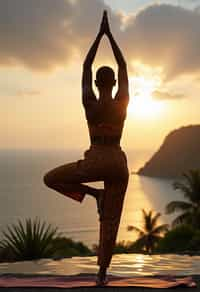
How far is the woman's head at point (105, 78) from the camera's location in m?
6.72

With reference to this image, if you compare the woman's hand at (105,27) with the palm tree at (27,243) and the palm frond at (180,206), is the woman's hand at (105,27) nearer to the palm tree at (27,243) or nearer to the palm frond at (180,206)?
the palm tree at (27,243)

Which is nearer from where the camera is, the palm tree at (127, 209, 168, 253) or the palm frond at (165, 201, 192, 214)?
the palm frond at (165, 201, 192, 214)

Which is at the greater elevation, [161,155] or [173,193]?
[161,155]

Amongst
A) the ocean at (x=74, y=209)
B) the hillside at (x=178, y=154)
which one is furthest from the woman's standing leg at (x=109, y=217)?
the hillside at (x=178, y=154)

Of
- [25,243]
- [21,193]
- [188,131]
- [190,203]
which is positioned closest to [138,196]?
[21,193]

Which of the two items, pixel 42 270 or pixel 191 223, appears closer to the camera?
pixel 42 270

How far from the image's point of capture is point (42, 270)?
8.48 meters

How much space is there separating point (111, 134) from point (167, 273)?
2330mm

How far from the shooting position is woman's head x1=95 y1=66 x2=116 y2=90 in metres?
6.72

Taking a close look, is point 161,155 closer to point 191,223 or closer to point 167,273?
point 191,223

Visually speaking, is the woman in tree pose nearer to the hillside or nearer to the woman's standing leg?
the woman's standing leg

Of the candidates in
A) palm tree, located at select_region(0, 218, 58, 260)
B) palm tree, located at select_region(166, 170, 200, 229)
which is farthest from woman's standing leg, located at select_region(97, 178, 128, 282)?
palm tree, located at select_region(166, 170, 200, 229)

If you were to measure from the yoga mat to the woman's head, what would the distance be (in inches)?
88.5

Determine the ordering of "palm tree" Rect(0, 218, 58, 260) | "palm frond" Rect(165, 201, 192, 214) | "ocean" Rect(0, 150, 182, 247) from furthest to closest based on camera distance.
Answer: "ocean" Rect(0, 150, 182, 247), "palm frond" Rect(165, 201, 192, 214), "palm tree" Rect(0, 218, 58, 260)
